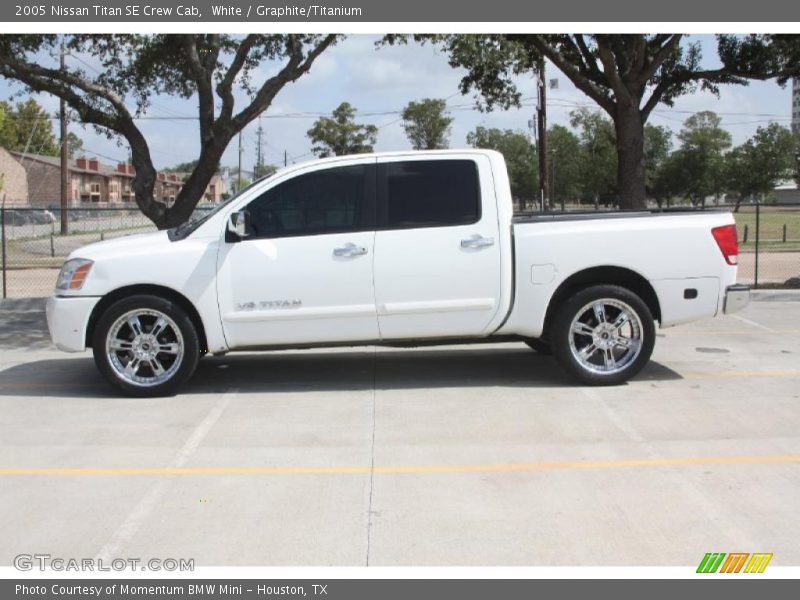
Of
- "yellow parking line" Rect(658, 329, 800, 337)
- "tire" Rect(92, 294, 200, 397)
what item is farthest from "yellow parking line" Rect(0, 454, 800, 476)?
"yellow parking line" Rect(658, 329, 800, 337)

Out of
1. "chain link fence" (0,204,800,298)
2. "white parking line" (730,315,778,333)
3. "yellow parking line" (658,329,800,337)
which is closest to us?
"yellow parking line" (658,329,800,337)

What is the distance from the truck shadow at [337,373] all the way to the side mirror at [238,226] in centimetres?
145

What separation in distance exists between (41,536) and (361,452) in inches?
85.2

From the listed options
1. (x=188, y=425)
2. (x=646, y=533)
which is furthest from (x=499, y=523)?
(x=188, y=425)

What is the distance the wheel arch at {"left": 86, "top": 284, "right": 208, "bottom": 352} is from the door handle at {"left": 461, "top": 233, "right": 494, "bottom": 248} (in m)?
2.37

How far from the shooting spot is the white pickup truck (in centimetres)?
737

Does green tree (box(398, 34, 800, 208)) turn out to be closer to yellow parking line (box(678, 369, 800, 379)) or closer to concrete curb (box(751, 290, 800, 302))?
concrete curb (box(751, 290, 800, 302))

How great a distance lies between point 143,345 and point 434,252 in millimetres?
2648

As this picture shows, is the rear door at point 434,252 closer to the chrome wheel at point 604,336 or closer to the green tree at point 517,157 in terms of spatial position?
the chrome wheel at point 604,336

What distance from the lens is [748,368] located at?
852 cm

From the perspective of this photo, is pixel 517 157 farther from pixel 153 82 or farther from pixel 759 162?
pixel 153 82

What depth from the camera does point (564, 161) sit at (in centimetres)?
5169

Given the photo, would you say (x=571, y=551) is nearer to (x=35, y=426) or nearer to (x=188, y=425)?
(x=188, y=425)

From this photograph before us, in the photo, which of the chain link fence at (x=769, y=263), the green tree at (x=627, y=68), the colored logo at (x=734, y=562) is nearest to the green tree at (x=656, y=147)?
the chain link fence at (x=769, y=263)
